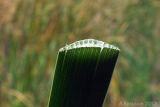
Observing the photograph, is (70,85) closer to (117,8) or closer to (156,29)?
(117,8)

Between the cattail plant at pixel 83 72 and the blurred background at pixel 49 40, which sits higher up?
Answer: the blurred background at pixel 49 40

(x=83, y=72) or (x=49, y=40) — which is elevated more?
(x=49, y=40)

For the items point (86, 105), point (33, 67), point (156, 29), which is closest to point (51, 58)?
point (33, 67)

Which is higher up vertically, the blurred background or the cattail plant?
the blurred background

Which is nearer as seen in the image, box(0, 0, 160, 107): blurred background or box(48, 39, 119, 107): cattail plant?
box(48, 39, 119, 107): cattail plant

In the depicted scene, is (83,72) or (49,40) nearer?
(83,72)
